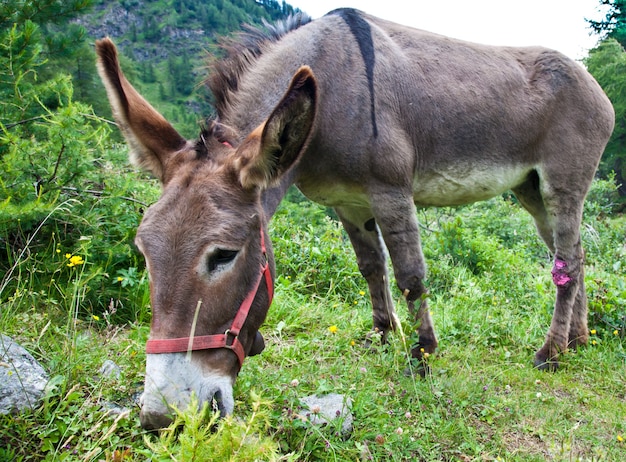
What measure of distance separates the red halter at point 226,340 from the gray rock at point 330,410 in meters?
0.53

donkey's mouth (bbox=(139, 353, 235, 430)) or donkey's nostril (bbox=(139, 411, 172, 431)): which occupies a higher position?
donkey's mouth (bbox=(139, 353, 235, 430))

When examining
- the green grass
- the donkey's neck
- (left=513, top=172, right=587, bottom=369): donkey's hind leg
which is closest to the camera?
the green grass

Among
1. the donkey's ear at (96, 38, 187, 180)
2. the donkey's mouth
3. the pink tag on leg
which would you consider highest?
the donkey's ear at (96, 38, 187, 180)

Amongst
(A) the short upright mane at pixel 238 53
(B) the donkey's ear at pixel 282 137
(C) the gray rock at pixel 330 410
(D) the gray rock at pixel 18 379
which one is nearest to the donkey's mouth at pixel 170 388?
(C) the gray rock at pixel 330 410

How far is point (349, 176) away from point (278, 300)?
170 centimetres

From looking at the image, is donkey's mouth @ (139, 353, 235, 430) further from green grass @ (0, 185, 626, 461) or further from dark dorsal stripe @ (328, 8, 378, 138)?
dark dorsal stripe @ (328, 8, 378, 138)

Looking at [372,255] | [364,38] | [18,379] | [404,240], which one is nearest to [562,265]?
→ [372,255]

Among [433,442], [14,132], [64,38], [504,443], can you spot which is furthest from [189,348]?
[64,38]

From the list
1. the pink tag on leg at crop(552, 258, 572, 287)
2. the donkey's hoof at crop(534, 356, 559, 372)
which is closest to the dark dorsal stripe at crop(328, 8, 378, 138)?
the pink tag on leg at crop(552, 258, 572, 287)

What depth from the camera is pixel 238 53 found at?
2.78 meters

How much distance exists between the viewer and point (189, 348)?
1.75 meters

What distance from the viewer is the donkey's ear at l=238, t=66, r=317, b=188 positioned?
1.95 metres

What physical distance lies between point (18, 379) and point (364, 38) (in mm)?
2936

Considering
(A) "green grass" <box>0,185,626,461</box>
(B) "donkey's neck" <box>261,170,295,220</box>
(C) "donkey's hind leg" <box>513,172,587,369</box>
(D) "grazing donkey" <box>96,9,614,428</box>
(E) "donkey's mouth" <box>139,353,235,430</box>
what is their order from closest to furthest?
(E) "donkey's mouth" <box>139,353,235,430</box>, (D) "grazing donkey" <box>96,9,614,428</box>, (A) "green grass" <box>0,185,626,461</box>, (B) "donkey's neck" <box>261,170,295,220</box>, (C) "donkey's hind leg" <box>513,172,587,369</box>
